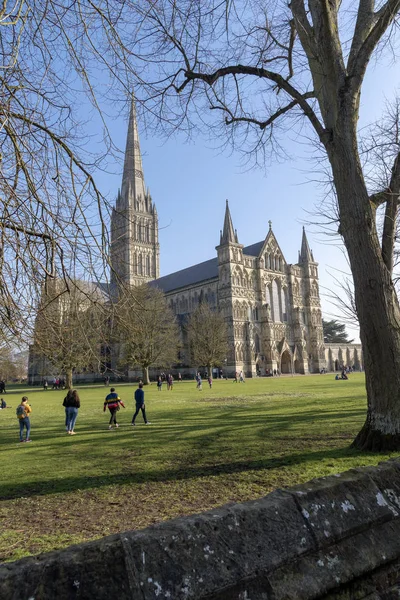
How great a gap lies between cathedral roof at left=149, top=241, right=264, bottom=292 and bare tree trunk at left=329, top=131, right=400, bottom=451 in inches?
2632

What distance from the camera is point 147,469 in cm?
777

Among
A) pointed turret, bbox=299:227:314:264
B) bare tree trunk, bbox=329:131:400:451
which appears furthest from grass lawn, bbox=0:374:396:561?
pointed turret, bbox=299:227:314:264

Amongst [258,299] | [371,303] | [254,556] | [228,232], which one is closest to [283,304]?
[258,299]

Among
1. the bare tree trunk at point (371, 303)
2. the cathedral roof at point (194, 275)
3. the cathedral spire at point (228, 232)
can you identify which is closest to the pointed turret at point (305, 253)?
the cathedral roof at point (194, 275)

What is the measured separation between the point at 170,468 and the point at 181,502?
2107 millimetres

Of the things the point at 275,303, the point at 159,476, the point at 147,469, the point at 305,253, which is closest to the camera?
the point at 159,476

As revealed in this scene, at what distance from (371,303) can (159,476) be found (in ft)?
16.1

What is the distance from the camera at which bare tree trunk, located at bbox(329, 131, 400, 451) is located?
7234 mm

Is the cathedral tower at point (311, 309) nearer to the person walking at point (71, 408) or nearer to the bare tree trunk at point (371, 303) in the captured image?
the person walking at point (71, 408)

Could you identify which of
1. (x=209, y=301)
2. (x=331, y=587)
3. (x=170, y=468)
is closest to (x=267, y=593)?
(x=331, y=587)

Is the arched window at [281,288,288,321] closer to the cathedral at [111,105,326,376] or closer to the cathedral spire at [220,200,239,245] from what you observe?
the cathedral at [111,105,326,376]

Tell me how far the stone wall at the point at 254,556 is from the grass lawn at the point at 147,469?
3.50 metres

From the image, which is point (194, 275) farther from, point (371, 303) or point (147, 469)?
point (371, 303)

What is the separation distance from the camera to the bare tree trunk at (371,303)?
723 centimetres
